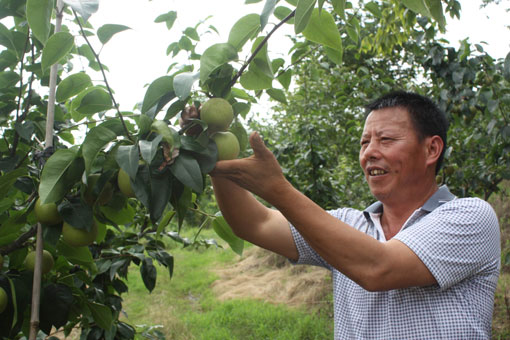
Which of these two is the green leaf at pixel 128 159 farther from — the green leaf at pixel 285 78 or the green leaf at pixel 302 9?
the green leaf at pixel 285 78

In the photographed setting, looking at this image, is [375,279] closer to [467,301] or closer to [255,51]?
[467,301]

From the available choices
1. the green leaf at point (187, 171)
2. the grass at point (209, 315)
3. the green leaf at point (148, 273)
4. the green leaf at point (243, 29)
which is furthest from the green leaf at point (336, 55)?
the grass at point (209, 315)

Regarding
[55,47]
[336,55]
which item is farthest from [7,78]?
[336,55]

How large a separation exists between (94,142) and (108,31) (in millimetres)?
240

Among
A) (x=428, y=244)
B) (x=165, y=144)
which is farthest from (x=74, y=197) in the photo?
(x=428, y=244)

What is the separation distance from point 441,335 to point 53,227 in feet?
3.63

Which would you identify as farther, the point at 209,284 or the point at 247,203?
the point at 209,284

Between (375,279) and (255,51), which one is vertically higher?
(255,51)

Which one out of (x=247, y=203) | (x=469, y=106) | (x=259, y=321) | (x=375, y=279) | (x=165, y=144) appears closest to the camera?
(x=165, y=144)

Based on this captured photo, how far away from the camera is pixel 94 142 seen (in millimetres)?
829

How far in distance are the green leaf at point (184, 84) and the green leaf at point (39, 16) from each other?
0.85 feet

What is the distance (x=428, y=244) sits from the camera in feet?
3.89

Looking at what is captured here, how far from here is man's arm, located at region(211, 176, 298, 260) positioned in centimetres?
140

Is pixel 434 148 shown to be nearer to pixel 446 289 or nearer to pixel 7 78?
pixel 446 289
